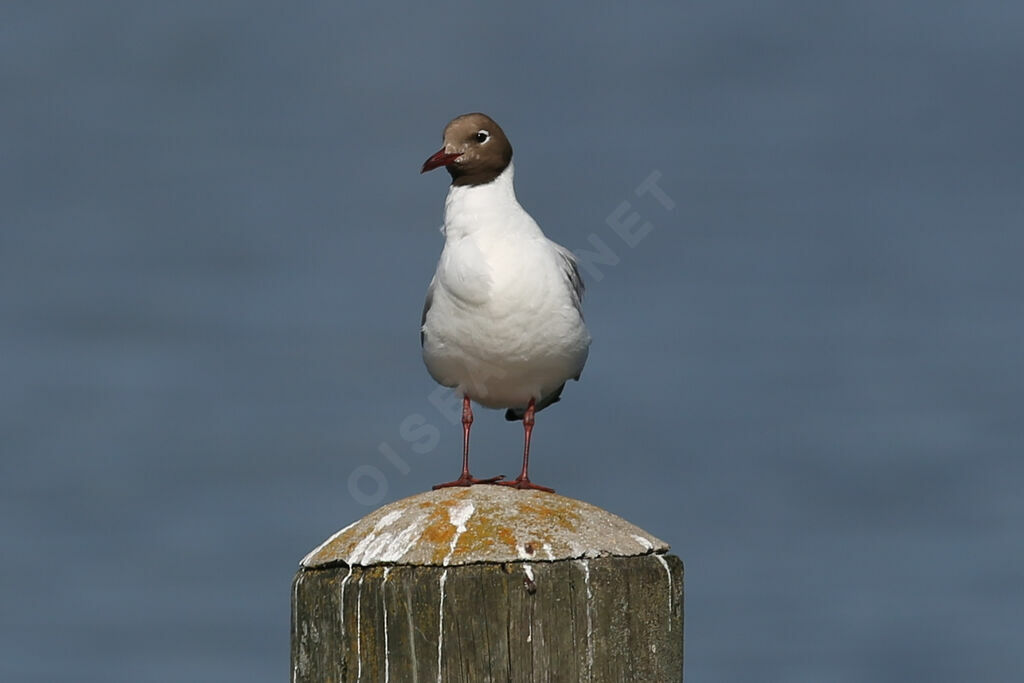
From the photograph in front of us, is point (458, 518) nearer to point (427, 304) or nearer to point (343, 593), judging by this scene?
point (343, 593)

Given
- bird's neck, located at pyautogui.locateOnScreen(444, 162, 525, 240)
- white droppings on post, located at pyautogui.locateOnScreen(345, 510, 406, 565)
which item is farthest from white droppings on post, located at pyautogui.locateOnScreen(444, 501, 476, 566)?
bird's neck, located at pyautogui.locateOnScreen(444, 162, 525, 240)

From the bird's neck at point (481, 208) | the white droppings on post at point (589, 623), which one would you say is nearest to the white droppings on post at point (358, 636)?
the white droppings on post at point (589, 623)

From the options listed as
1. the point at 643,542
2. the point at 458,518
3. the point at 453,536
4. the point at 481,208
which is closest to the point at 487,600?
the point at 453,536

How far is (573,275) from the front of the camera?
888 centimetres

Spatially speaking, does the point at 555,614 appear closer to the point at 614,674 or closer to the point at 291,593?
the point at 614,674

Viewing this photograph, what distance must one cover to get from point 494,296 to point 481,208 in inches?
25.3

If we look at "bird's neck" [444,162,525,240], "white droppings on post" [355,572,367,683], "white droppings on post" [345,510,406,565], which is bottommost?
"white droppings on post" [355,572,367,683]

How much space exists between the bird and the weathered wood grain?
7.72 feet

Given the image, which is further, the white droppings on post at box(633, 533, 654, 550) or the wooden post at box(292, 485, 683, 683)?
the white droppings on post at box(633, 533, 654, 550)

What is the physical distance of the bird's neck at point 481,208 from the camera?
8.61 metres

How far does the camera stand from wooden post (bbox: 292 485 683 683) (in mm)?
5281

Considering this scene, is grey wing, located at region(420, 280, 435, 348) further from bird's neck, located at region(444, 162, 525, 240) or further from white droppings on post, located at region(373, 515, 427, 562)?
white droppings on post, located at region(373, 515, 427, 562)

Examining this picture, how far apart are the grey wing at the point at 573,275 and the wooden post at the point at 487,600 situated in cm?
304

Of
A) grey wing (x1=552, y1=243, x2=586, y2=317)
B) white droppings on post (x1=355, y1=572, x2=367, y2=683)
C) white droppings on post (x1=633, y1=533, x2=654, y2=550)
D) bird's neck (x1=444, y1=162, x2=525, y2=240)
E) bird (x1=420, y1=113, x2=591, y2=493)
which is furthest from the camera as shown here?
grey wing (x1=552, y1=243, x2=586, y2=317)
